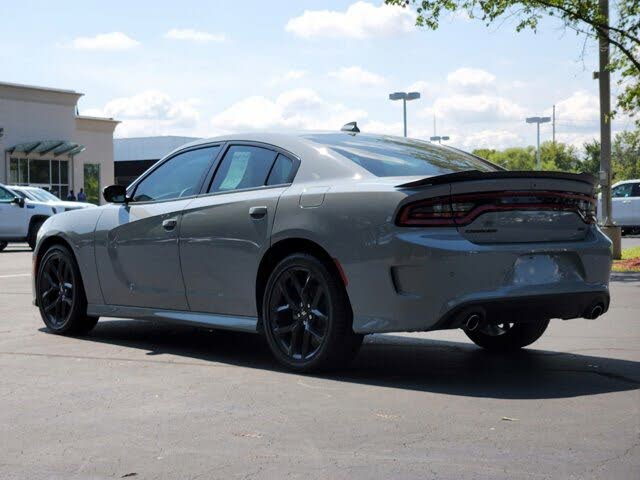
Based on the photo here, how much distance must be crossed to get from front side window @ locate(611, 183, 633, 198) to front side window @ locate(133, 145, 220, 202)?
29380 mm

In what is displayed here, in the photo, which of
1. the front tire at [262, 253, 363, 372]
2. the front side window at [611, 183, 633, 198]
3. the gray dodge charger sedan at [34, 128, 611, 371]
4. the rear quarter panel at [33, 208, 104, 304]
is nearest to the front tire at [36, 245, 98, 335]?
the rear quarter panel at [33, 208, 104, 304]

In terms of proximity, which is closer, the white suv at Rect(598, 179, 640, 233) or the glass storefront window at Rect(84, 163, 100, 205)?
the white suv at Rect(598, 179, 640, 233)

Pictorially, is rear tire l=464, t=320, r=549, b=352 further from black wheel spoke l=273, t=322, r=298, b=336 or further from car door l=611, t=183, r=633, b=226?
car door l=611, t=183, r=633, b=226

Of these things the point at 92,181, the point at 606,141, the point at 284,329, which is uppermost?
the point at 92,181

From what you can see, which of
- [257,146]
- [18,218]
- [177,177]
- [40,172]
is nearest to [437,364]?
[257,146]

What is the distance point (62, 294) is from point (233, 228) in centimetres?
233

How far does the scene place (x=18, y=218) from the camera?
27.1m

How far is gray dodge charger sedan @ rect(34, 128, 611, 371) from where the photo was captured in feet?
21.2

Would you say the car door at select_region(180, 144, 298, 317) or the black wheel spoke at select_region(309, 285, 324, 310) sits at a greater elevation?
the car door at select_region(180, 144, 298, 317)

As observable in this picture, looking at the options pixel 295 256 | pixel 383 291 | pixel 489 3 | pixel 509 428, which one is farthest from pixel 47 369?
pixel 489 3

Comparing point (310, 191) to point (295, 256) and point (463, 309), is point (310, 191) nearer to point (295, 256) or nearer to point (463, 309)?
point (295, 256)

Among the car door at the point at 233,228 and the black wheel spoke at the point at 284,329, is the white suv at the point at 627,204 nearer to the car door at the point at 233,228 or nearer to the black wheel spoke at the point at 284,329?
the car door at the point at 233,228

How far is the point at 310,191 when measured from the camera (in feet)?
23.1

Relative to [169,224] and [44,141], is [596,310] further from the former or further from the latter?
[44,141]
